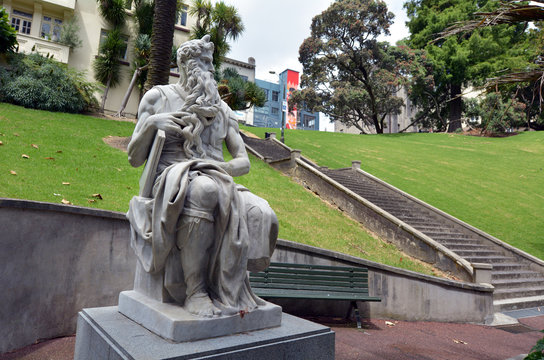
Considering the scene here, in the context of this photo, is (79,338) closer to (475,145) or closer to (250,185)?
(250,185)

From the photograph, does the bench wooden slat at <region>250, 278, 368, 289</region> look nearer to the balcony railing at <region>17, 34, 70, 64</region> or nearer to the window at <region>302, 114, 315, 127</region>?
the balcony railing at <region>17, 34, 70, 64</region>

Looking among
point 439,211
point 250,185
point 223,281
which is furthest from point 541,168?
point 223,281

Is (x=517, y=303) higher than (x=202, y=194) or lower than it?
lower

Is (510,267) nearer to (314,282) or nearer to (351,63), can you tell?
(314,282)

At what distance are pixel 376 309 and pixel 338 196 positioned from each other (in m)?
5.49

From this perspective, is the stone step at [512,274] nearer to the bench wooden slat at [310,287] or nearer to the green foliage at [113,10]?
the bench wooden slat at [310,287]

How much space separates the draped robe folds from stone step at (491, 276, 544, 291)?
8.79 m

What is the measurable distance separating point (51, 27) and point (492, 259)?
96.8 feet

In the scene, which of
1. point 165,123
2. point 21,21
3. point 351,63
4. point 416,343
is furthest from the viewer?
point 351,63

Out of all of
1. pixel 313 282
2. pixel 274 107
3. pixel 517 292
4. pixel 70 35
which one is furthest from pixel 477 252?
pixel 274 107

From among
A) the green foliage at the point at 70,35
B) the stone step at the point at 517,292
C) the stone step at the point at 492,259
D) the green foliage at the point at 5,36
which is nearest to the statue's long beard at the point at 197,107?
the stone step at the point at 517,292

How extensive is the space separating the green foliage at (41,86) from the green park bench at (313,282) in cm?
1450

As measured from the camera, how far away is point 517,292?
8766 millimetres

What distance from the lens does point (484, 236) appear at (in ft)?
35.2
